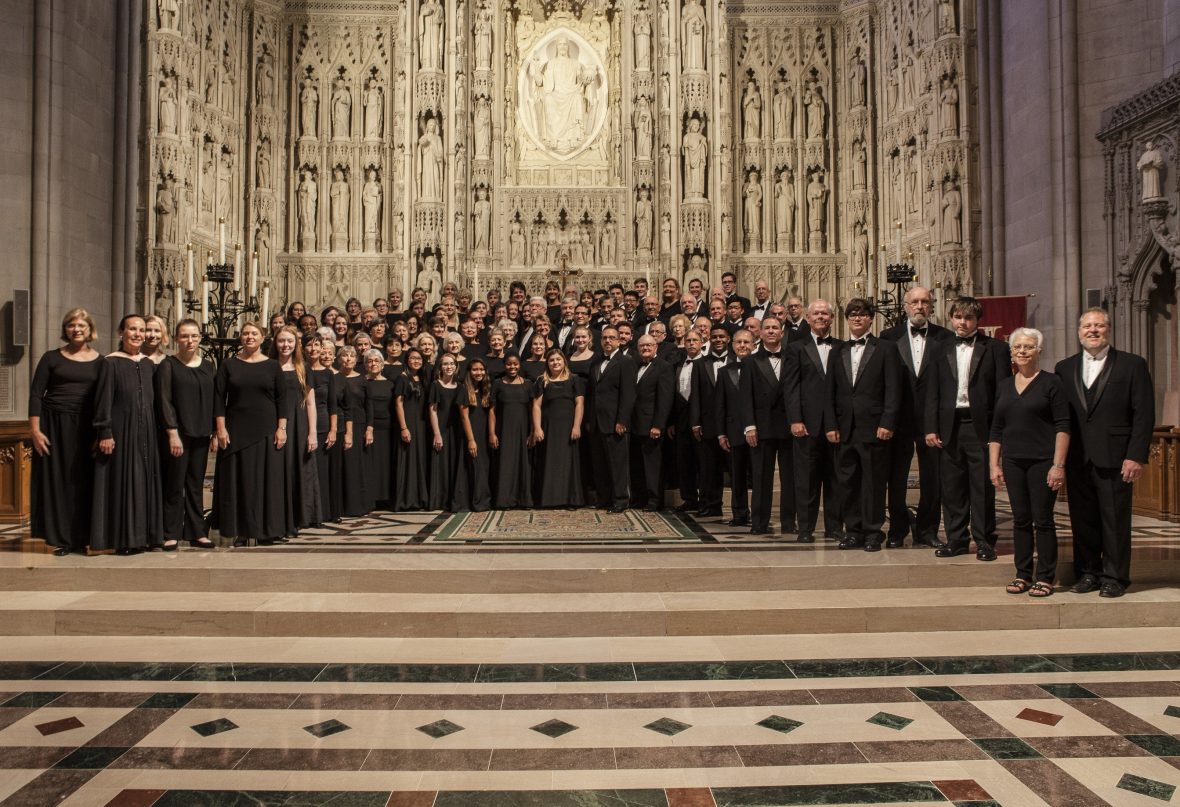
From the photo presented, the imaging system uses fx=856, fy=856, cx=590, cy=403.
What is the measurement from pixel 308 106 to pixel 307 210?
1.95 metres

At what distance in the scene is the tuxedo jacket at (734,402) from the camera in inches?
253

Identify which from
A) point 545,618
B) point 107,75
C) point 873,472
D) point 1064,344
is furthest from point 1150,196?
point 107,75

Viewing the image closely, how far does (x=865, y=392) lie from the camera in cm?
579

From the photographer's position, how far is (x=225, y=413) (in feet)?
19.7

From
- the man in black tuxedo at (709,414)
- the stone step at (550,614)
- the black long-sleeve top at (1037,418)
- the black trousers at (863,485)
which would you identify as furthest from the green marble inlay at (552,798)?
the man in black tuxedo at (709,414)

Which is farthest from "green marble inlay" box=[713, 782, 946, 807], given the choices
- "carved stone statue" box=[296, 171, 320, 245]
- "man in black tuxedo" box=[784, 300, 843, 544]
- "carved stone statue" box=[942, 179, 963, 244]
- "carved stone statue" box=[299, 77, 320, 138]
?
"carved stone statue" box=[299, 77, 320, 138]

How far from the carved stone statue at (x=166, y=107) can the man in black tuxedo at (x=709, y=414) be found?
9686 mm

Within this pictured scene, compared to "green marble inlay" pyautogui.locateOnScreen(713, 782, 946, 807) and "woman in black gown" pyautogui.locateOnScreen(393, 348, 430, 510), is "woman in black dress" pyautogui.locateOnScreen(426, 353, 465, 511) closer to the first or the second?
"woman in black gown" pyautogui.locateOnScreen(393, 348, 430, 510)

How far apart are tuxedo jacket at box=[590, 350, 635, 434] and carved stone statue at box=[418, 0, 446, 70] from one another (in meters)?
9.75

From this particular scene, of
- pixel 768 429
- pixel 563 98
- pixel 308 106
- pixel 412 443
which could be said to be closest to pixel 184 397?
pixel 412 443

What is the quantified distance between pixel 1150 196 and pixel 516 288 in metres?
7.04

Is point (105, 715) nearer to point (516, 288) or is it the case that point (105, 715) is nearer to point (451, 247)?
point (516, 288)

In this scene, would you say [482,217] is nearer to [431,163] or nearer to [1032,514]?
[431,163]

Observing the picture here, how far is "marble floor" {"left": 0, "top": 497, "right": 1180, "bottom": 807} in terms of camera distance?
2980mm
